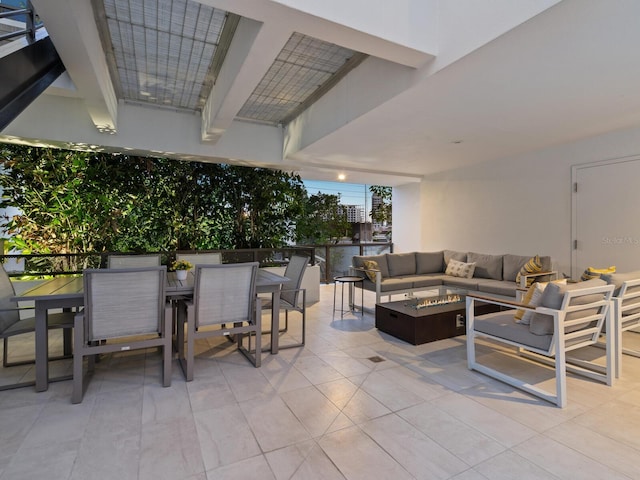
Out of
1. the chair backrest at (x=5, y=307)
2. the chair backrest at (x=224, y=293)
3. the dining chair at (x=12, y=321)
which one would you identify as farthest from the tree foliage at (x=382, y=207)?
the chair backrest at (x=5, y=307)

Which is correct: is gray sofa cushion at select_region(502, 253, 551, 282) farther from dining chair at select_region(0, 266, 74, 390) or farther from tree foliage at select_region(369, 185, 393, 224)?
dining chair at select_region(0, 266, 74, 390)

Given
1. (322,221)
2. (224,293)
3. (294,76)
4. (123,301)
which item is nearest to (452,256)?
(322,221)

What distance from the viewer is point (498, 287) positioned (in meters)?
4.91

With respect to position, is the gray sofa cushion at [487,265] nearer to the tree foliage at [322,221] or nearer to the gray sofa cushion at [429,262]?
the gray sofa cushion at [429,262]

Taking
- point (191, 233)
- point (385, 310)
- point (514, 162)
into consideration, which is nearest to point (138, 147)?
point (191, 233)

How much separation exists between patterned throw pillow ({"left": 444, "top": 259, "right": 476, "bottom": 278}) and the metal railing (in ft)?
7.83

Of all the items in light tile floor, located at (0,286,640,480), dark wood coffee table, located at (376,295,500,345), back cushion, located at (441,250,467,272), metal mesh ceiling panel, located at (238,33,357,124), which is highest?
metal mesh ceiling panel, located at (238,33,357,124)

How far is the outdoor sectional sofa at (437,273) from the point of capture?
16.4ft

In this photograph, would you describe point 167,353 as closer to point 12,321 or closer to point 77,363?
point 77,363

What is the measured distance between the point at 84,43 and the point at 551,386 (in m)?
4.54

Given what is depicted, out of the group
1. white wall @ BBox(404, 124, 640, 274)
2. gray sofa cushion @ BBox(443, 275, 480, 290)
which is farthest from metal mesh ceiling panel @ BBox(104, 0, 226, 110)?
white wall @ BBox(404, 124, 640, 274)

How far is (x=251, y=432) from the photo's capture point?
2.07m

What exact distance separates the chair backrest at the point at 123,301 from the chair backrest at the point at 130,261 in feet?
5.40

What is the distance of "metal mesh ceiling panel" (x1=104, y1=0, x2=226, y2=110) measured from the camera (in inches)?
113
